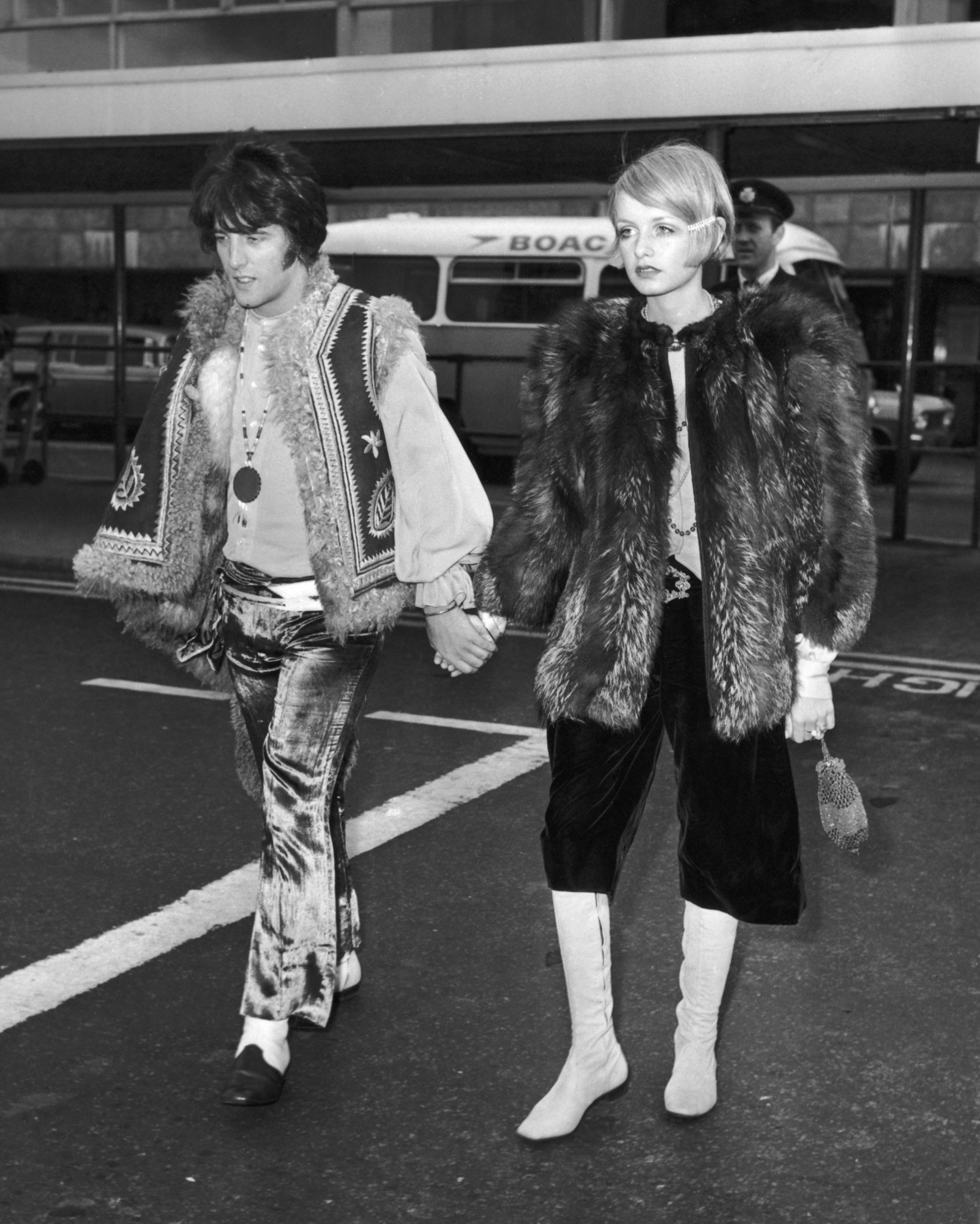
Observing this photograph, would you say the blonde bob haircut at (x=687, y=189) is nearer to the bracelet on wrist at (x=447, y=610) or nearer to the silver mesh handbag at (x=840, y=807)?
the bracelet on wrist at (x=447, y=610)

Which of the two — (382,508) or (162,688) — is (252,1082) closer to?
(382,508)

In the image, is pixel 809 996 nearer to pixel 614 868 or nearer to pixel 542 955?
pixel 542 955

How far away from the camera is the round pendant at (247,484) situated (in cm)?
355

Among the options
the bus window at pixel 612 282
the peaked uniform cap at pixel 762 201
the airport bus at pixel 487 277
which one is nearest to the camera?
the peaked uniform cap at pixel 762 201

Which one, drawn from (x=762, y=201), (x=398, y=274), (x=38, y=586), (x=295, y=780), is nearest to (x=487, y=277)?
(x=398, y=274)

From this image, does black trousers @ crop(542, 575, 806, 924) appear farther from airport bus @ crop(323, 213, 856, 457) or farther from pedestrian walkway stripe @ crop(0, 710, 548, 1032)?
airport bus @ crop(323, 213, 856, 457)

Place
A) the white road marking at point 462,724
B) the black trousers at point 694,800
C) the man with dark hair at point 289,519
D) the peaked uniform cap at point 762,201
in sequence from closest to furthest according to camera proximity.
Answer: the black trousers at point 694,800 < the man with dark hair at point 289,519 < the white road marking at point 462,724 < the peaked uniform cap at point 762,201

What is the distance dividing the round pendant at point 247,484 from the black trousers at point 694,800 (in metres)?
0.79

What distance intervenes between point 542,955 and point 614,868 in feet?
3.63

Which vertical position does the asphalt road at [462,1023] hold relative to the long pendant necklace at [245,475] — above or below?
below

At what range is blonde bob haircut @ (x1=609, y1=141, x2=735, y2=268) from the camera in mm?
A: 3211

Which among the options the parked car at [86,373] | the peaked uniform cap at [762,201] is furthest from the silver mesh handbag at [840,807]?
the parked car at [86,373]

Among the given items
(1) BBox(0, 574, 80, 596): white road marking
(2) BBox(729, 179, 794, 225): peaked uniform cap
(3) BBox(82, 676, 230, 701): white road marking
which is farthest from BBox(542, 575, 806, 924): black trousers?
(1) BBox(0, 574, 80, 596): white road marking

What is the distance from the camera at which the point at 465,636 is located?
3441 mm
